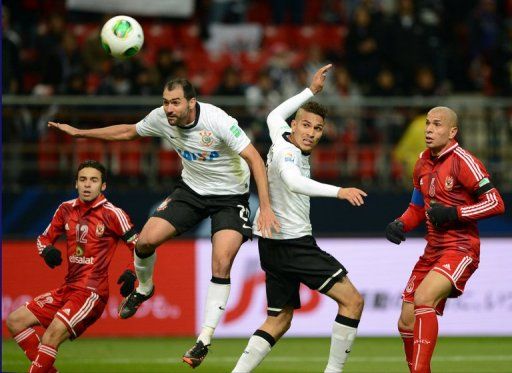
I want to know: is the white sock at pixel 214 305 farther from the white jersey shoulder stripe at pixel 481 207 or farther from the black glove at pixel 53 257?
the white jersey shoulder stripe at pixel 481 207

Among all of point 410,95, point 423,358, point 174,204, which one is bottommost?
point 423,358

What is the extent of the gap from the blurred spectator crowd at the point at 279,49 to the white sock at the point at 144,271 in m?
5.94

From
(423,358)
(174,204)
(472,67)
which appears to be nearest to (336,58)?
(472,67)

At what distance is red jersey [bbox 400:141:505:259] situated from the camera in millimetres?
8312

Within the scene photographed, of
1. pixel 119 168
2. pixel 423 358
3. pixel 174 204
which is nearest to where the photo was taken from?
pixel 423 358

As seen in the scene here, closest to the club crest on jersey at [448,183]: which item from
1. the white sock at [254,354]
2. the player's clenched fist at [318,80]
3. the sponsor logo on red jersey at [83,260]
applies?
the player's clenched fist at [318,80]

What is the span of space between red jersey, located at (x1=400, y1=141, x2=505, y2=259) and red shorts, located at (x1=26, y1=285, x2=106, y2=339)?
8.62 ft

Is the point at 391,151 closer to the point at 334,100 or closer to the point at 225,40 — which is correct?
the point at 334,100

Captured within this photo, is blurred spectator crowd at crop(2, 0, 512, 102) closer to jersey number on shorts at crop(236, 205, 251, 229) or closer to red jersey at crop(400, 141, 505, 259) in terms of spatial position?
jersey number on shorts at crop(236, 205, 251, 229)

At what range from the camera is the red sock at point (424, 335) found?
823cm

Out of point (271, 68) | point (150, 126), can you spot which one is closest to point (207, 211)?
point (150, 126)

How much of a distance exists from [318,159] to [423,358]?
23.3ft

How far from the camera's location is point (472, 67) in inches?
699

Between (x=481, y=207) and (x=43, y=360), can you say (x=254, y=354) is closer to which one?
(x=43, y=360)
